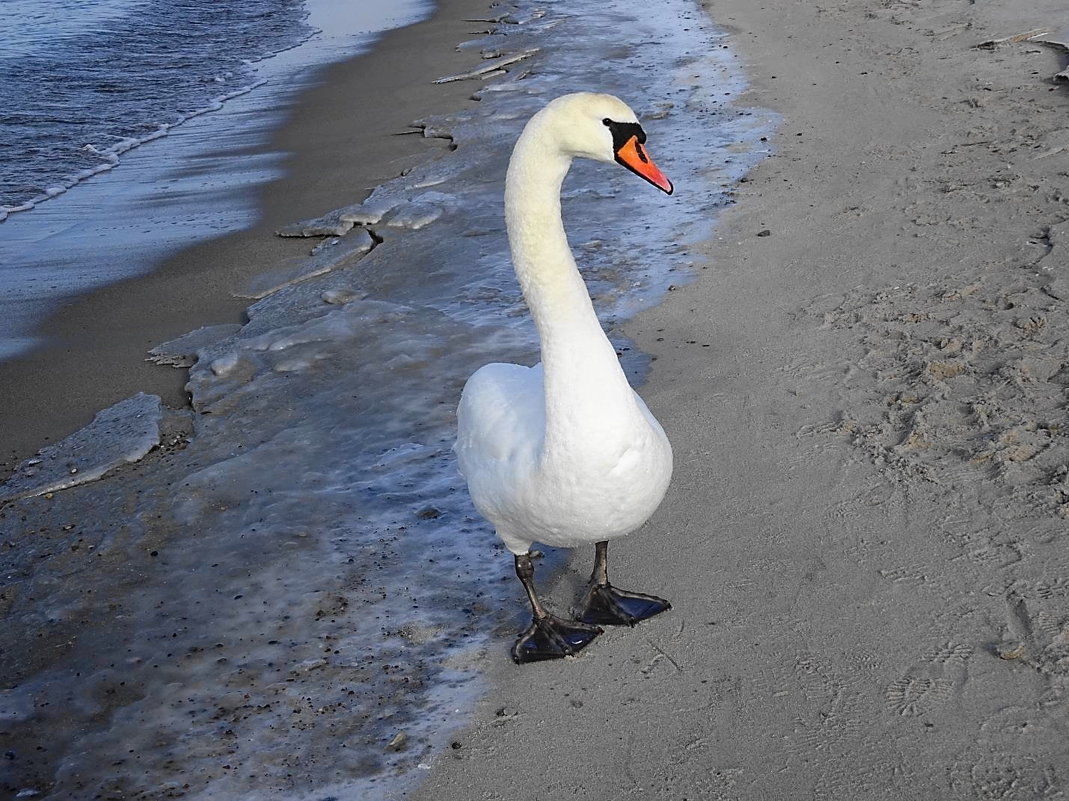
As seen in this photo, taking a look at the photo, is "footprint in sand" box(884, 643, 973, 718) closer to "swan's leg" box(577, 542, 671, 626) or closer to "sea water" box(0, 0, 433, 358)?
"swan's leg" box(577, 542, 671, 626)

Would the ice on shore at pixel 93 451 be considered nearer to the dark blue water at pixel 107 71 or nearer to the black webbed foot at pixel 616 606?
the black webbed foot at pixel 616 606

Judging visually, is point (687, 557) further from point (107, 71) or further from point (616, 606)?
point (107, 71)

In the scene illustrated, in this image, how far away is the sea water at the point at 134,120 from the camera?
29.7ft

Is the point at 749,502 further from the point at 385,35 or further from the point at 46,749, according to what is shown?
the point at 385,35

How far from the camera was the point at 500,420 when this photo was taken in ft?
12.7

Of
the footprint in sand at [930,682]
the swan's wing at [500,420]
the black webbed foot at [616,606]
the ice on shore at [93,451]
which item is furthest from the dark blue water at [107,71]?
the footprint in sand at [930,682]

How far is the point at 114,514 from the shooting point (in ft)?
17.1

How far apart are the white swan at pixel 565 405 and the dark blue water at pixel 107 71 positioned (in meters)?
8.00

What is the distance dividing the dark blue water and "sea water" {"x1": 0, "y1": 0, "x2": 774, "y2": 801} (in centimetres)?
440

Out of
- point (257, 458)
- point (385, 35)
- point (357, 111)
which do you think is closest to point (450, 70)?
point (357, 111)

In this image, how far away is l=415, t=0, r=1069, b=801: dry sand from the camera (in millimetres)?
3299

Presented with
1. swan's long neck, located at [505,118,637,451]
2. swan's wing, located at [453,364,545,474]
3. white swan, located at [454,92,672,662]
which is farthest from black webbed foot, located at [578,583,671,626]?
swan's long neck, located at [505,118,637,451]

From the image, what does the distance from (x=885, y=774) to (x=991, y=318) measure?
3.13m

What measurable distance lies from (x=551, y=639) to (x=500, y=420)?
77cm
